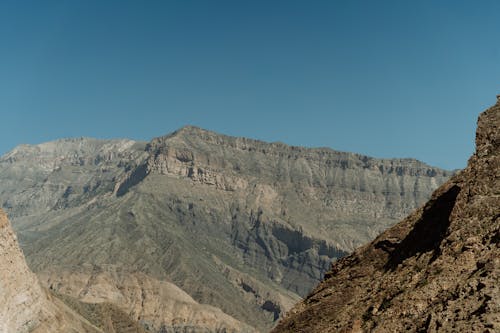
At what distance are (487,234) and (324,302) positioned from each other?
13.8 metres

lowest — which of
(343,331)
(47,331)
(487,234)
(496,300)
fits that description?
(47,331)

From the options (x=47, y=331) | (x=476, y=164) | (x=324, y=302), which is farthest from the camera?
(x=47, y=331)

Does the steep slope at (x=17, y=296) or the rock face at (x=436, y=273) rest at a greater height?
the rock face at (x=436, y=273)

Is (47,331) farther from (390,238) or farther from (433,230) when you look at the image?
(433,230)

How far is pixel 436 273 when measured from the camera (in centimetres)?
2105

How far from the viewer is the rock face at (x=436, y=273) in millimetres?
17578

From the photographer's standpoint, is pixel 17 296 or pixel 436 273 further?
pixel 17 296

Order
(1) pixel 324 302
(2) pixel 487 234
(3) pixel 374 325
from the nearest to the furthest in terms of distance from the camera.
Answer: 1. (2) pixel 487 234
2. (3) pixel 374 325
3. (1) pixel 324 302

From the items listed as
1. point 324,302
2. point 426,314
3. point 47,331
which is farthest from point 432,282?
point 47,331

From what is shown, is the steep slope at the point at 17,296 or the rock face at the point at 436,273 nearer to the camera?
the rock face at the point at 436,273

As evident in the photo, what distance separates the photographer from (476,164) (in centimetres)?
2556

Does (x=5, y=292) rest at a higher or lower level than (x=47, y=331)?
higher

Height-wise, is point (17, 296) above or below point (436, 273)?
below

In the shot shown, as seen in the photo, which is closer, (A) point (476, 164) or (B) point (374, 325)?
(B) point (374, 325)
